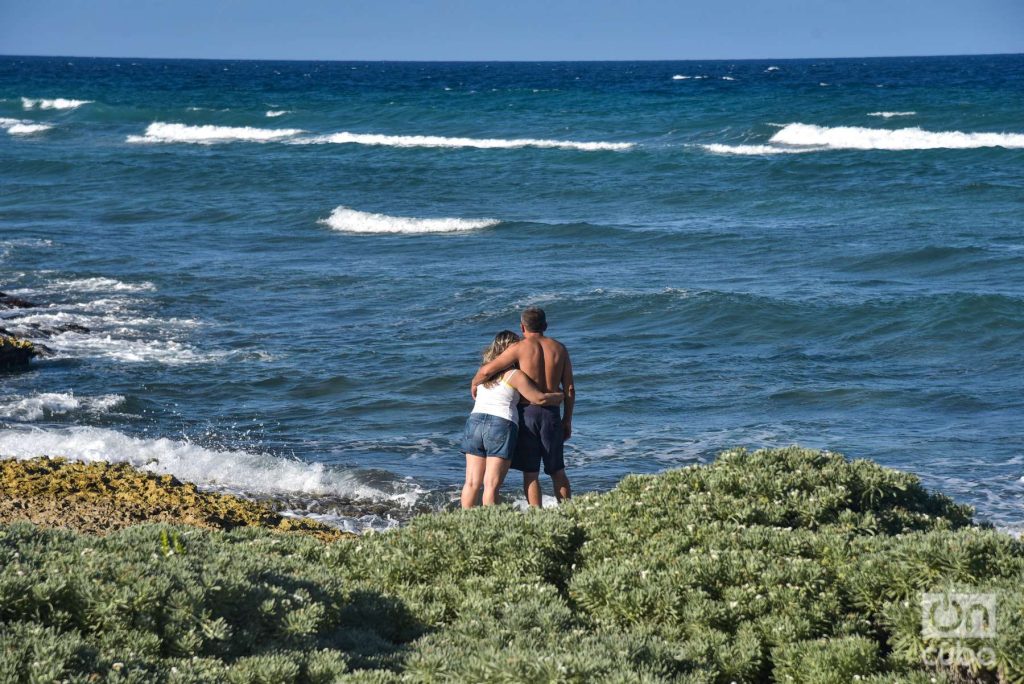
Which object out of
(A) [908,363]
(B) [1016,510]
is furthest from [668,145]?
(B) [1016,510]

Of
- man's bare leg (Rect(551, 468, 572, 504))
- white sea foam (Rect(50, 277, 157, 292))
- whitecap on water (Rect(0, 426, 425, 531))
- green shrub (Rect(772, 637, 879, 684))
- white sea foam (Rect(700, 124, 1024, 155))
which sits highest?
white sea foam (Rect(700, 124, 1024, 155))

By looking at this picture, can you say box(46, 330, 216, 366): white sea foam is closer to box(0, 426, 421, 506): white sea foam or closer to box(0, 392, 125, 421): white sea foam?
box(0, 392, 125, 421): white sea foam

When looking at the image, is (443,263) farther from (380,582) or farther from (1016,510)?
(380,582)

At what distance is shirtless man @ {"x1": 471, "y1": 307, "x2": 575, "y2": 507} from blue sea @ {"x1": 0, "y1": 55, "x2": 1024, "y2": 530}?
1809 millimetres

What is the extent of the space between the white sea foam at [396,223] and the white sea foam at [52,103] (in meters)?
44.9

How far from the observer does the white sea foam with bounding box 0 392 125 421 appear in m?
12.9

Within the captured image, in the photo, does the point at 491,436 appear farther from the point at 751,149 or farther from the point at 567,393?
the point at 751,149

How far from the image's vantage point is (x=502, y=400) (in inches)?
344

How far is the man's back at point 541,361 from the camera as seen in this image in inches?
344

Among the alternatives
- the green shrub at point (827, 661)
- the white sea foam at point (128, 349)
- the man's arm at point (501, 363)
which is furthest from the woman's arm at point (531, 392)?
the white sea foam at point (128, 349)

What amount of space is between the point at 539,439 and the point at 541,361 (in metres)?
0.60

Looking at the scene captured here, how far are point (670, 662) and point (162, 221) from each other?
26345 millimetres

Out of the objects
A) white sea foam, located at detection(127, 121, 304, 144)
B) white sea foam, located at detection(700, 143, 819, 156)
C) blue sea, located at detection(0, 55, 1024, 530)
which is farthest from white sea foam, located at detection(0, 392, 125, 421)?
white sea foam, located at detection(127, 121, 304, 144)

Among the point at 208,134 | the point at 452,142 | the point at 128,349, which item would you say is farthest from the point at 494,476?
the point at 208,134
